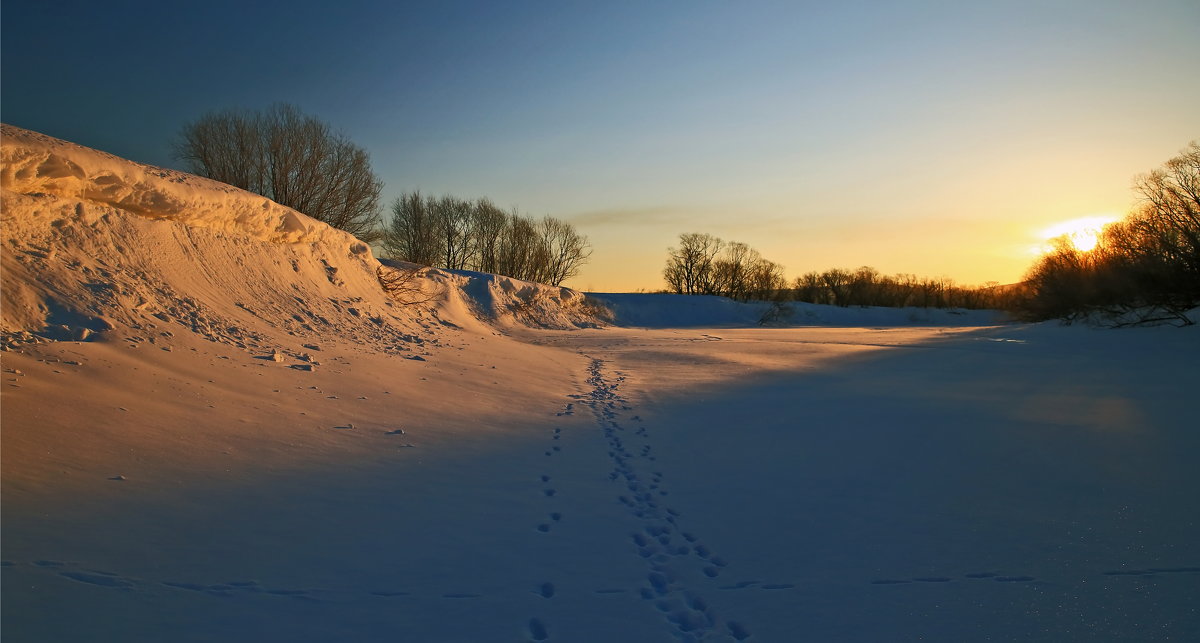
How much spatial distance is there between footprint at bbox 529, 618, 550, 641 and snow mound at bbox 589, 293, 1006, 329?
90.1ft

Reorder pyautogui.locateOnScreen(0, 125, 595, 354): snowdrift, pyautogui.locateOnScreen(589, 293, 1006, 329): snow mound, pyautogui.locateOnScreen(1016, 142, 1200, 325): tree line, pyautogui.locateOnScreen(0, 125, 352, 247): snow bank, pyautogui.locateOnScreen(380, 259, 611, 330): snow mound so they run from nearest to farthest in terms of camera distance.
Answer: pyautogui.locateOnScreen(0, 125, 595, 354): snowdrift → pyautogui.locateOnScreen(0, 125, 352, 247): snow bank → pyautogui.locateOnScreen(1016, 142, 1200, 325): tree line → pyautogui.locateOnScreen(380, 259, 611, 330): snow mound → pyautogui.locateOnScreen(589, 293, 1006, 329): snow mound

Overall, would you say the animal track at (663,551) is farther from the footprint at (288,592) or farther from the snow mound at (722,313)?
the snow mound at (722,313)

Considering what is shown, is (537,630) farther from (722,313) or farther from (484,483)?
(722,313)

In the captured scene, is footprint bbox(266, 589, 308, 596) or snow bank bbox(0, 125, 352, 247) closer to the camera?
footprint bbox(266, 589, 308, 596)

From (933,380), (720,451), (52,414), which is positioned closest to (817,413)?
(720,451)

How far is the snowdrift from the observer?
5941 mm

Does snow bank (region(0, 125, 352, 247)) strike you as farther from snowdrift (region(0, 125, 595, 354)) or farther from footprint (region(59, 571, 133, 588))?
footprint (region(59, 571, 133, 588))

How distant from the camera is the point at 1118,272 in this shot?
15859 mm

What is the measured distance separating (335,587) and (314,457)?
190 cm

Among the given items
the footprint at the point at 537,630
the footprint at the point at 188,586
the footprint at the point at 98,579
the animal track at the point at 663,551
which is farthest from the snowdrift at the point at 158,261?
the footprint at the point at 537,630

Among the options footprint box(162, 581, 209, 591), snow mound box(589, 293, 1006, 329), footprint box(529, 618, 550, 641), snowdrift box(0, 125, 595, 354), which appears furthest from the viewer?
snow mound box(589, 293, 1006, 329)

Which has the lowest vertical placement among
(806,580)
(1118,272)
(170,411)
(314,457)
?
(806,580)

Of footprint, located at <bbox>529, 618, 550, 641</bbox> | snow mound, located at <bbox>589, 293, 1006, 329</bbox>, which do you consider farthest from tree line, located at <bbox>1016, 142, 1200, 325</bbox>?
footprint, located at <bbox>529, 618, 550, 641</bbox>

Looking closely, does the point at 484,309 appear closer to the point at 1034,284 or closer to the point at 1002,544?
the point at 1002,544
